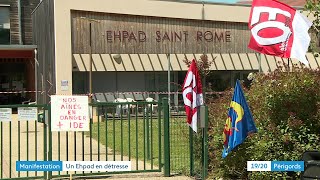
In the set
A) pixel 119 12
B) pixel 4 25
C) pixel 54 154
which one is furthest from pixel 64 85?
pixel 54 154

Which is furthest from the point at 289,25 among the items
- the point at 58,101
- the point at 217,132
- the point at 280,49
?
the point at 58,101

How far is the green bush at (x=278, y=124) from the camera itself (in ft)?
29.1

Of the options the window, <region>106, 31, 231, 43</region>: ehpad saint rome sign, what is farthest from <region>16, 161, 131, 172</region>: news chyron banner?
the window

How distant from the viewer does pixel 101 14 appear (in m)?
28.9

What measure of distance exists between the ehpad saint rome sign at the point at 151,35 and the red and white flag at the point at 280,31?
20174mm

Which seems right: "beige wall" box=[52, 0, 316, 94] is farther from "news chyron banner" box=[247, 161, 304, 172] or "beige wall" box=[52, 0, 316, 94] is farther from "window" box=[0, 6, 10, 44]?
"news chyron banner" box=[247, 161, 304, 172]

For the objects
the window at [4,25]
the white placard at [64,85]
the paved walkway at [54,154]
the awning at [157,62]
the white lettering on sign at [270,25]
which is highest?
the window at [4,25]

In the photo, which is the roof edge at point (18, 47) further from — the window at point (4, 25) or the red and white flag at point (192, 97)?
the red and white flag at point (192, 97)

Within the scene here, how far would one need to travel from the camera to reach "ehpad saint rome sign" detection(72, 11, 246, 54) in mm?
28500

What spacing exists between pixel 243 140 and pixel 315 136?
1292mm

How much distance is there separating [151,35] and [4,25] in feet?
34.0

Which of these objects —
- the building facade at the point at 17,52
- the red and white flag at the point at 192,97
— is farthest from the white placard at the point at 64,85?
the red and white flag at the point at 192,97

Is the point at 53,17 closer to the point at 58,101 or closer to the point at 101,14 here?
the point at 101,14

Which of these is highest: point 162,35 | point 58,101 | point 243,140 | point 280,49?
point 162,35
